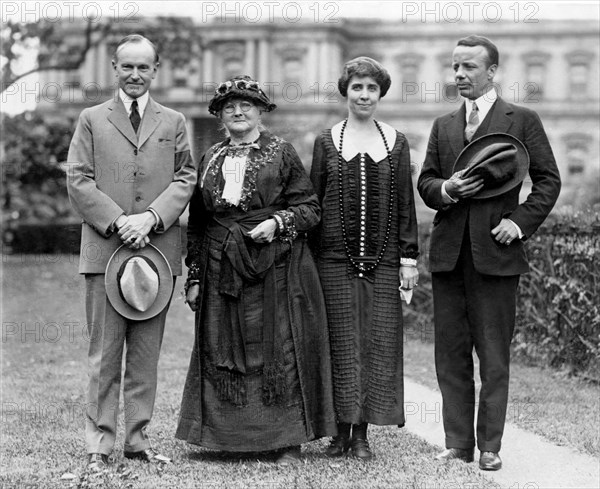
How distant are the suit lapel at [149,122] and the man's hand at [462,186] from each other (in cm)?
169

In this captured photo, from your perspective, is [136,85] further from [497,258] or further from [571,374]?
[571,374]

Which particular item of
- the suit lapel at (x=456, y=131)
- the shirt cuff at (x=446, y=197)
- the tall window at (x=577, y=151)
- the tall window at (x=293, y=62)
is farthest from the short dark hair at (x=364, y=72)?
the tall window at (x=293, y=62)

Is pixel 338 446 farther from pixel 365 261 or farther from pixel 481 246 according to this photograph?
pixel 481 246

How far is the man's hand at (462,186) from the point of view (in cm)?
471

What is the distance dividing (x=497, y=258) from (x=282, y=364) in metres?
1.34

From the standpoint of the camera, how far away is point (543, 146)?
15.9ft

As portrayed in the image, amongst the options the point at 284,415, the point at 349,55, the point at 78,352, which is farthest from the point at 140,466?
the point at 349,55

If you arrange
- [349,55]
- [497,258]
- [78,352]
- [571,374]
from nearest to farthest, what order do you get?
1. [497,258]
2. [571,374]
3. [78,352]
4. [349,55]

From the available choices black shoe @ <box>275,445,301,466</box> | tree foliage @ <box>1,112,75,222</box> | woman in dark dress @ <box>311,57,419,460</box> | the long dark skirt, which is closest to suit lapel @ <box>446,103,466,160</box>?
woman in dark dress @ <box>311,57,419,460</box>

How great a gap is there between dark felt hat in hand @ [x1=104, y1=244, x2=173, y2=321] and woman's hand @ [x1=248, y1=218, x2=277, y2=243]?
0.54 metres

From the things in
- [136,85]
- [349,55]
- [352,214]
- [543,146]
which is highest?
[349,55]

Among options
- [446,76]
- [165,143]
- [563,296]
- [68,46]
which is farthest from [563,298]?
[446,76]

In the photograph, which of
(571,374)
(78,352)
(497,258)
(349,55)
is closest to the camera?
(497,258)

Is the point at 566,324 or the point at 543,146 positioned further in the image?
the point at 566,324
